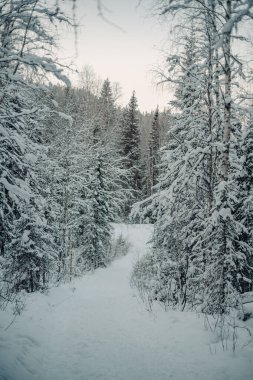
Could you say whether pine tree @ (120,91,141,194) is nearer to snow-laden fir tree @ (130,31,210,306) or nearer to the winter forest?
snow-laden fir tree @ (130,31,210,306)

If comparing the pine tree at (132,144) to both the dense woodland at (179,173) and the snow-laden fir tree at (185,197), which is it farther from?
the snow-laden fir tree at (185,197)

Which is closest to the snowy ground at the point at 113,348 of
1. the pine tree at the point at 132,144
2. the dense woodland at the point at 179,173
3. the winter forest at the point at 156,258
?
the winter forest at the point at 156,258

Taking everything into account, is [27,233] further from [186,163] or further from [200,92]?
[200,92]

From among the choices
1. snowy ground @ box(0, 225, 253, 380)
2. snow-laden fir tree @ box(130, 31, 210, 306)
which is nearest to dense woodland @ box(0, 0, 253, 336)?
snow-laden fir tree @ box(130, 31, 210, 306)

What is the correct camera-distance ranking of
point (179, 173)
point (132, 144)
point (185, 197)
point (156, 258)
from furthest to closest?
point (132, 144) < point (156, 258) < point (185, 197) < point (179, 173)

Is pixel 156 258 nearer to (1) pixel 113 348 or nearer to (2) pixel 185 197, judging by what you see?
(2) pixel 185 197

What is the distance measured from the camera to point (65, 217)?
66.2 ft

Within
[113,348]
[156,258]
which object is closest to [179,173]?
[113,348]

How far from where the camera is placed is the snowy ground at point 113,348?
4.58 m

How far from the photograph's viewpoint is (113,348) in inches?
227

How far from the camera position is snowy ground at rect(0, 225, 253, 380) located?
15.0 ft

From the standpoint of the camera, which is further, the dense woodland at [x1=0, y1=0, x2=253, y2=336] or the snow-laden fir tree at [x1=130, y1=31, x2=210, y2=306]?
the snow-laden fir tree at [x1=130, y1=31, x2=210, y2=306]

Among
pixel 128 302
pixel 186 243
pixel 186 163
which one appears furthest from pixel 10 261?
pixel 186 163

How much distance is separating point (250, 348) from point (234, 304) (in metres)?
2.32
